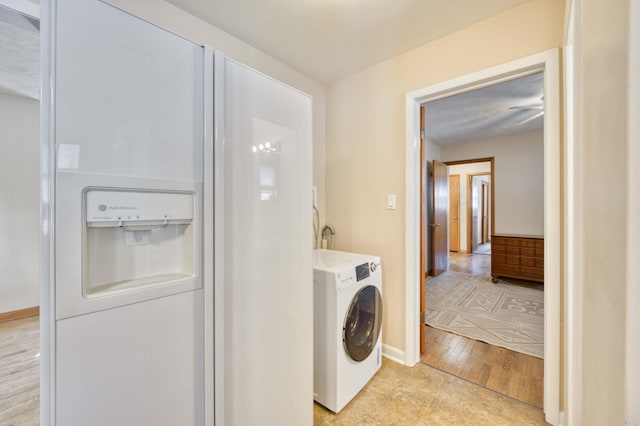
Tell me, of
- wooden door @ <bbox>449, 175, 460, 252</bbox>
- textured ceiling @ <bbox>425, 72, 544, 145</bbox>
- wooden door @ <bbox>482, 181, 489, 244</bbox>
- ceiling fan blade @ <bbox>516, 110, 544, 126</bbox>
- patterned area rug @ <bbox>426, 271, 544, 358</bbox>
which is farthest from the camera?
wooden door @ <bbox>482, 181, 489, 244</bbox>

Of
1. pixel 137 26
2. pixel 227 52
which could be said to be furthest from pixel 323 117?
pixel 137 26

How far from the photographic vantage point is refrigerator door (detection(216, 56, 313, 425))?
0.96m

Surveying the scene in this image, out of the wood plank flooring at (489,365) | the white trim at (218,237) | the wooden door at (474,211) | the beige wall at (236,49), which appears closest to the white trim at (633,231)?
the white trim at (218,237)

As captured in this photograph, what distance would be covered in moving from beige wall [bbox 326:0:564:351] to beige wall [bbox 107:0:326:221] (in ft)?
0.33

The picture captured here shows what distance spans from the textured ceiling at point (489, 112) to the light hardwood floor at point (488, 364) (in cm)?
234

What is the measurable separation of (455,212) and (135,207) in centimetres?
774

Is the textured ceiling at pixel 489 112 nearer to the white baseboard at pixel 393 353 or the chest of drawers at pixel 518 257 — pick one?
the chest of drawers at pixel 518 257

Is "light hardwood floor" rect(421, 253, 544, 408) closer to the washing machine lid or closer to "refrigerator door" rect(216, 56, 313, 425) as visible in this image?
the washing machine lid

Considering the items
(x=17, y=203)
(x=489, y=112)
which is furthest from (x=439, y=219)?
(x=17, y=203)

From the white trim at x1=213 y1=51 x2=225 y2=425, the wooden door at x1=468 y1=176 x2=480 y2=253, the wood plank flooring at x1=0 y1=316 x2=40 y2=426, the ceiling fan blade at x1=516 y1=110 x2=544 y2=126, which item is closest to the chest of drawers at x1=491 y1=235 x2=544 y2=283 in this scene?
the ceiling fan blade at x1=516 y1=110 x2=544 y2=126

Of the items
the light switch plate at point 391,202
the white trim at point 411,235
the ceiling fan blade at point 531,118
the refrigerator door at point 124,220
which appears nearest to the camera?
the refrigerator door at point 124,220

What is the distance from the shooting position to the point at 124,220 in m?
0.75

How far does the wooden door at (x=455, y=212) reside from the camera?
711 centimetres

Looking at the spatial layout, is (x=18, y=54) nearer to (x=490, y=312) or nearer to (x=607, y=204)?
(x=607, y=204)
